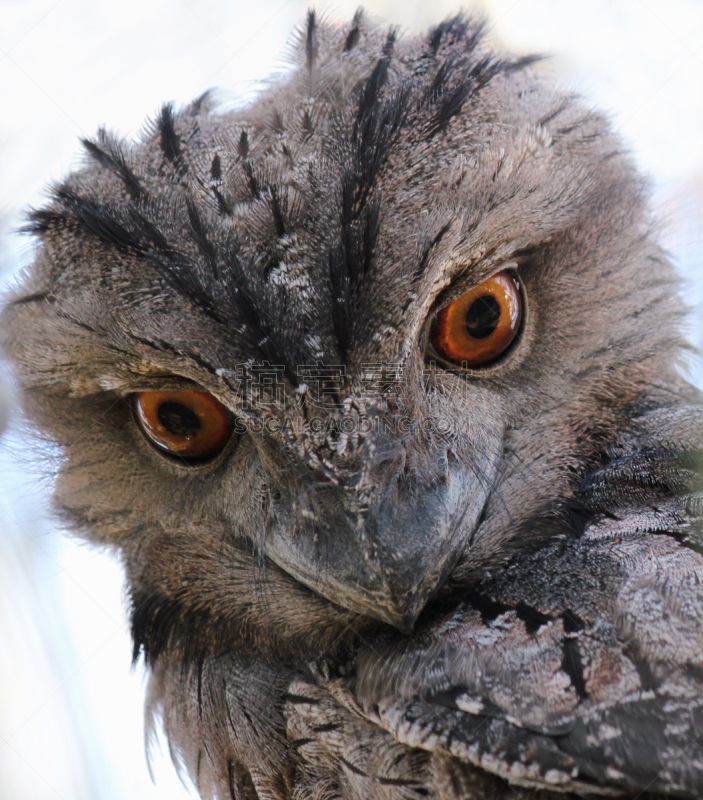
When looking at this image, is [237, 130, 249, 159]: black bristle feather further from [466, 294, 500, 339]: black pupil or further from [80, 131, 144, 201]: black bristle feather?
[466, 294, 500, 339]: black pupil

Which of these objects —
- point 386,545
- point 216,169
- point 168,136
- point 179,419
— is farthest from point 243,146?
point 386,545

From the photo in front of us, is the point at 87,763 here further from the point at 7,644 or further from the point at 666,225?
the point at 666,225

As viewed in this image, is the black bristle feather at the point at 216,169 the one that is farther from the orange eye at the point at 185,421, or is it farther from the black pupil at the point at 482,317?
the black pupil at the point at 482,317

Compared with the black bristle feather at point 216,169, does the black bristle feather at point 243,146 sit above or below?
above

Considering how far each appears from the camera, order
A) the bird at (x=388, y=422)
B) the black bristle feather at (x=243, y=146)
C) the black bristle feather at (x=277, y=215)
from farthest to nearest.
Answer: the black bristle feather at (x=243, y=146) → the black bristle feather at (x=277, y=215) → the bird at (x=388, y=422)

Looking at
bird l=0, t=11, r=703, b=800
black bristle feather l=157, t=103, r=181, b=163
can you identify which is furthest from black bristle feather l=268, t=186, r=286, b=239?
black bristle feather l=157, t=103, r=181, b=163

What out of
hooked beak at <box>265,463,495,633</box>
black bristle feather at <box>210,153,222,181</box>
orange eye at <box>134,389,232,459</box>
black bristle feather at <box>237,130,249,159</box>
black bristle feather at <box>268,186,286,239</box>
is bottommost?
hooked beak at <box>265,463,495,633</box>

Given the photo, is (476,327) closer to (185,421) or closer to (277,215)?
(277,215)

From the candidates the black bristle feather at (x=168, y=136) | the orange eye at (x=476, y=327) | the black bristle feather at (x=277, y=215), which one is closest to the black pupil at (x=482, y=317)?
the orange eye at (x=476, y=327)
